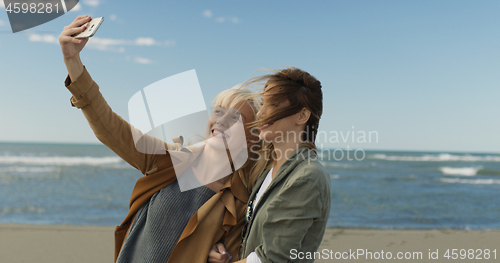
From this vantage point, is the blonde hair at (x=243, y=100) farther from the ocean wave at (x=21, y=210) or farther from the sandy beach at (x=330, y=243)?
the ocean wave at (x=21, y=210)

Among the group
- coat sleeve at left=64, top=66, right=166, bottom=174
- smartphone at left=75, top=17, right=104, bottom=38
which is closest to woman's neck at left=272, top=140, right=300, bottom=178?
coat sleeve at left=64, top=66, right=166, bottom=174

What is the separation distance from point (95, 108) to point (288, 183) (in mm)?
903

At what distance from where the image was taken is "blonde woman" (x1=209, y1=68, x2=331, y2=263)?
50.0 inches

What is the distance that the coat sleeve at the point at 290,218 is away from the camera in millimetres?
1256

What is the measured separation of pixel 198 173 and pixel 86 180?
16.6 metres

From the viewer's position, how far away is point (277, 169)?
1.62 meters

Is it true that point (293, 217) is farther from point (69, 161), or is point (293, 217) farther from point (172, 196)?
point (69, 161)

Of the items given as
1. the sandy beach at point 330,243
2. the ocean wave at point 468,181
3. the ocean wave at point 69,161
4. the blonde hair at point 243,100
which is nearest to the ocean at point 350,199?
the ocean wave at point 468,181

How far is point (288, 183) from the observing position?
4.46ft

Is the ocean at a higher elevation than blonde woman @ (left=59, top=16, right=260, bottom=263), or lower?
lower

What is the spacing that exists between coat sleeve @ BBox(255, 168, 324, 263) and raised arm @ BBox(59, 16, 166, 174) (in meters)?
0.73

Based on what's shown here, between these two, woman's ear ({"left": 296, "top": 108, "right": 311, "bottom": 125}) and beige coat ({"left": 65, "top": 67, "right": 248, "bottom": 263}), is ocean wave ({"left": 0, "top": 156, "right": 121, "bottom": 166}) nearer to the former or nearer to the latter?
beige coat ({"left": 65, "top": 67, "right": 248, "bottom": 263})

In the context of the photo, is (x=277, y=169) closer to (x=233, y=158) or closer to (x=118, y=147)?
(x=233, y=158)

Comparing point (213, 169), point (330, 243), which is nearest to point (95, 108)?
point (213, 169)
